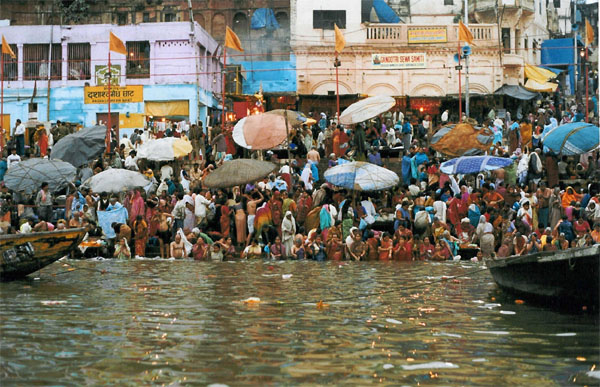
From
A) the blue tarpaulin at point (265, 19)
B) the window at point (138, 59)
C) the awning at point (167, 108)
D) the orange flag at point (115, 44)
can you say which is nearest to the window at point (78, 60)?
the window at point (138, 59)

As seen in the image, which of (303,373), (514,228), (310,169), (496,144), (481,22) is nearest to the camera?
(303,373)

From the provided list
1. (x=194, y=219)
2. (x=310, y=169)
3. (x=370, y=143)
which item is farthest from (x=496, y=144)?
(x=194, y=219)

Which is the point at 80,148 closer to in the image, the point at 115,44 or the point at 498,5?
the point at 115,44

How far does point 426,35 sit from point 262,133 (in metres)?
20.2

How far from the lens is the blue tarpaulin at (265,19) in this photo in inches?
1903

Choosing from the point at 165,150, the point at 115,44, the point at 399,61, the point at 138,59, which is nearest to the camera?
the point at 165,150

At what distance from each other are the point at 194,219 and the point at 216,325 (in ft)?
38.4

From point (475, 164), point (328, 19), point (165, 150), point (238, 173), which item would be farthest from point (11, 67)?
point (475, 164)

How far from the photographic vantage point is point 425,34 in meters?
43.0

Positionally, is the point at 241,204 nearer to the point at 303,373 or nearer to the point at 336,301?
the point at 336,301

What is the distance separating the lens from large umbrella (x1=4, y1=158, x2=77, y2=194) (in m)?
23.3

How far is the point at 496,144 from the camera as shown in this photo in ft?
93.3

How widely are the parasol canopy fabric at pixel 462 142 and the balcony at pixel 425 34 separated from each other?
18.0 meters

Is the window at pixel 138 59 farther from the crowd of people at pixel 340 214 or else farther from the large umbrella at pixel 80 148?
the crowd of people at pixel 340 214
